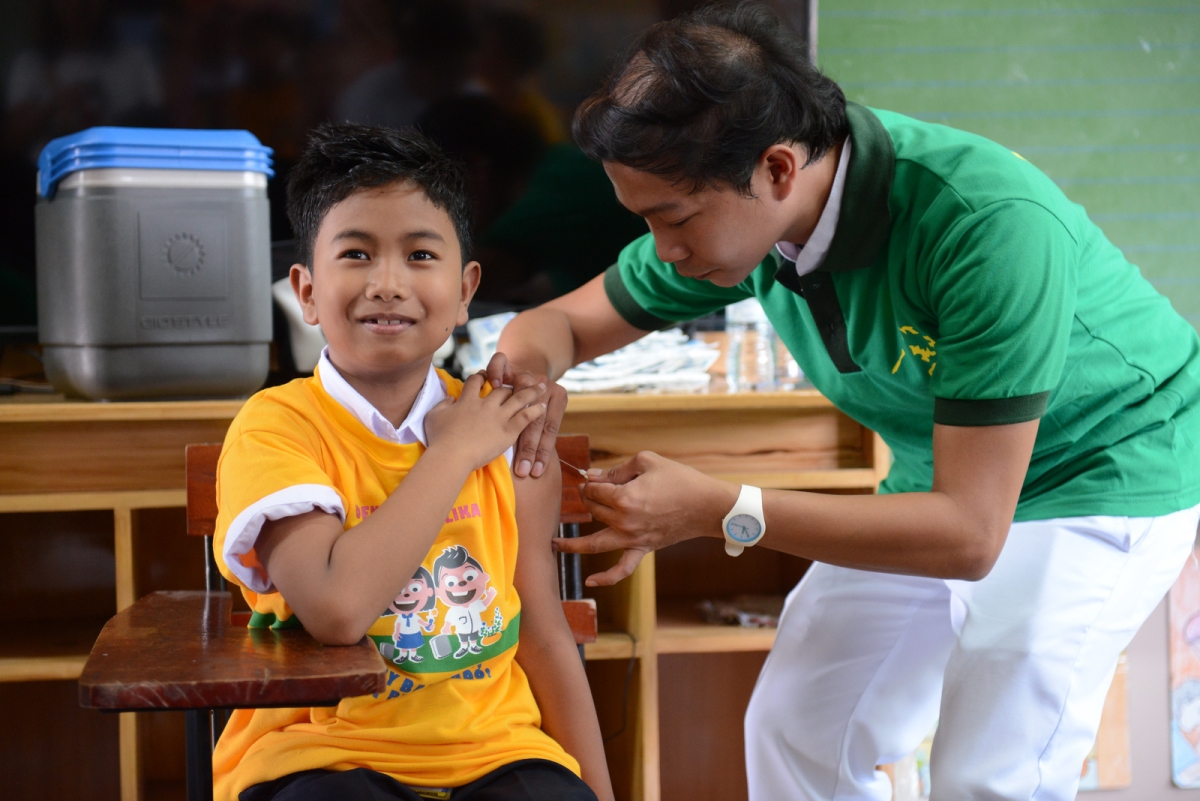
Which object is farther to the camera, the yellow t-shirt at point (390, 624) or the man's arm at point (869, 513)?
the man's arm at point (869, 513)

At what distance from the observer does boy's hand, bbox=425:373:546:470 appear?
107cm

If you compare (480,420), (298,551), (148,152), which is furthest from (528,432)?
(148,152)

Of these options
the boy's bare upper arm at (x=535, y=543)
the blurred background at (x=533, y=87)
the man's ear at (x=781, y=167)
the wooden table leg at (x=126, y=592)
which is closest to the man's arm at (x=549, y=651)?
the boy's bare upper arm at (x=535, y=543)

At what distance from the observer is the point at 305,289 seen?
3.78 ft

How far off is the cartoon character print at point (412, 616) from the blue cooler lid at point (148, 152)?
41.8 inches

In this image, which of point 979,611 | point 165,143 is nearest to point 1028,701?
point 979,611

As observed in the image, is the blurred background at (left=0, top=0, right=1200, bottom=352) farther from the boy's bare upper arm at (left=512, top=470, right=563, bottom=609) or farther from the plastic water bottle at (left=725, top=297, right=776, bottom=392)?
the boy's bare upper arm at (left=512, top=470, right=563, bottom=609)

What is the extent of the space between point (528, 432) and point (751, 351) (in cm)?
98

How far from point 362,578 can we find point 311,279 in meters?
0.39

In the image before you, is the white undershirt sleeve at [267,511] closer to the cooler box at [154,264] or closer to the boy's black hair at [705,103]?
the boy's black hair at [705,103]

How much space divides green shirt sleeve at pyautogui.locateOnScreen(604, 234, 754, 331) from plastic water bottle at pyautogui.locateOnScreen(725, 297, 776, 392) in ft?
1.48

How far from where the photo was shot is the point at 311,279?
1.15 m

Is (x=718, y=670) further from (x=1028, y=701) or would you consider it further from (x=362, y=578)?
(x=362, y=578)

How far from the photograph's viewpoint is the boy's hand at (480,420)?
1.07m
